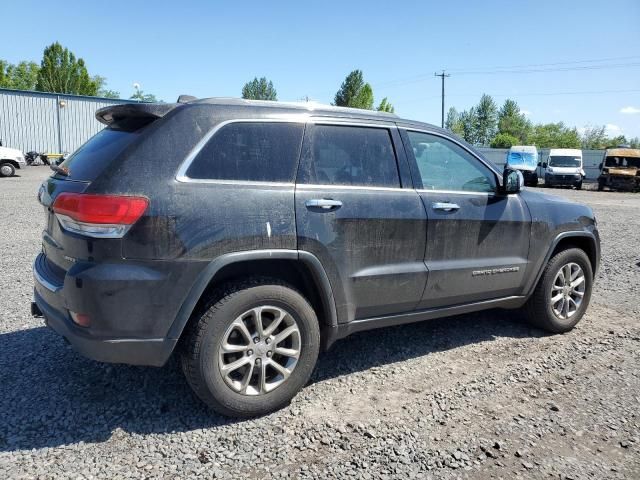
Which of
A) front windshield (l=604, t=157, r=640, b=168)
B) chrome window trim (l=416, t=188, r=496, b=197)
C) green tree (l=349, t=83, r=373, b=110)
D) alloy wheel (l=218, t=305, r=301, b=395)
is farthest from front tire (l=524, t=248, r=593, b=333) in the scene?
green tree (l=349, t=83, r=373, b=110)

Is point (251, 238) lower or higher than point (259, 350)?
higher

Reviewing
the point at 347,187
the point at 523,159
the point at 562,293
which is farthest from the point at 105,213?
the point at 523,159

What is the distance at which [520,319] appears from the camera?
→ 16.4ft

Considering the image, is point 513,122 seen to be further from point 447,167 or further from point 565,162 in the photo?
point 447,167

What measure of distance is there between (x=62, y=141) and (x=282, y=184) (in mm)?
35656

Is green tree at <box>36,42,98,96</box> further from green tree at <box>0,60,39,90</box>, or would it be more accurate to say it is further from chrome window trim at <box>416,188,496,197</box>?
chrome window trim at <box>416,188,496,197</box>

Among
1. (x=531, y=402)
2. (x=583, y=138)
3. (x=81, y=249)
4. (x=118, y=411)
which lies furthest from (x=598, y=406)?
(x=583, y=138)

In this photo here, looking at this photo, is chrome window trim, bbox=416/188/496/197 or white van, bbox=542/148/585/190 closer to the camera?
chrome window trim, bbox=416/188/496/197

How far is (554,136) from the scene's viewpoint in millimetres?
103000

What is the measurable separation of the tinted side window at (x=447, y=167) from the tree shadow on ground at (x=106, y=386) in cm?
139

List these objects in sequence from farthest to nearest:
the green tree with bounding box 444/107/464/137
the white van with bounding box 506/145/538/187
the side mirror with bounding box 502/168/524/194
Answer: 1. the green tree with bounding box 444/107/464/137
2. the white van with bounding box 506/145/538/187
3. the side mirror with bounding box 502/168/524/194

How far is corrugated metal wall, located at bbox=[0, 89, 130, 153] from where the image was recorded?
105 ft

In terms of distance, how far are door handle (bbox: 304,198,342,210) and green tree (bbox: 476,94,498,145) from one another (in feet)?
383

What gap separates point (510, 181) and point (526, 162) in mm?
30518
